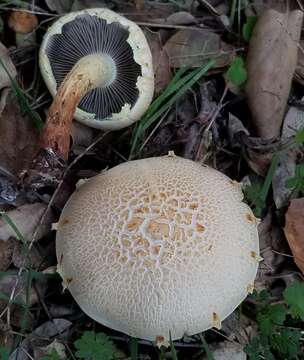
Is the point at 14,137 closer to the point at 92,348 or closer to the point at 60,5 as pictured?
the point at 60,5

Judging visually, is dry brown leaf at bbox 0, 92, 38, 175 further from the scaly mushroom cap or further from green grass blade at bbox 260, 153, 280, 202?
green grass blade at bbox 260, 153, 280, 202

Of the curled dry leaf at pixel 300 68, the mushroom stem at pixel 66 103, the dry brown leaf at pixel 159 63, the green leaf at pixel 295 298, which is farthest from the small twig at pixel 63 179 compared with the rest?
the green leaf at pixel 295 298

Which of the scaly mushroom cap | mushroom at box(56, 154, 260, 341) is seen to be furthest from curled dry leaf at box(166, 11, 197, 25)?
mushroom at box(56, 154, 260, 341)

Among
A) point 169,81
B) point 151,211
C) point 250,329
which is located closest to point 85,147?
point 169,81

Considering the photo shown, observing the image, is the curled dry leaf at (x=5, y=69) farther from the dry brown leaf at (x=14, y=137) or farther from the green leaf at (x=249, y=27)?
the green leaf at (x=249, y=27)

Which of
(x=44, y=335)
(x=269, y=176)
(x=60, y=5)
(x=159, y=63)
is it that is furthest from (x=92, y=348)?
(x=60, y=5)

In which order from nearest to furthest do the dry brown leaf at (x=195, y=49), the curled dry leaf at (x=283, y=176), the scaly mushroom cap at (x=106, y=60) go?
the scaly mushroom cap at (x=106, y=60) < the curled dry leaf at (x=283, y=176) < the dry brown leaf at (x=195, y=49)
